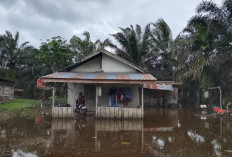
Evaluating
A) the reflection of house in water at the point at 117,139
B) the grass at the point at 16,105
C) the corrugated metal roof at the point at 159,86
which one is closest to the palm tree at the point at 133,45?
the corrugated metal roof at the point at 159,86

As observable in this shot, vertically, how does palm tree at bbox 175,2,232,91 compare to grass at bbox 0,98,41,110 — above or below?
above

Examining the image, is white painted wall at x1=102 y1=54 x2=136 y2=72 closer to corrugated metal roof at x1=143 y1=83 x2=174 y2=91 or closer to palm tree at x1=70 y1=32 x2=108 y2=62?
corrugated metal roof at x1=143 y1=83 x2=174 y2=91

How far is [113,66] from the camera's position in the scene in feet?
53.4

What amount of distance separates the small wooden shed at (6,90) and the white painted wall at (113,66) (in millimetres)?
13028

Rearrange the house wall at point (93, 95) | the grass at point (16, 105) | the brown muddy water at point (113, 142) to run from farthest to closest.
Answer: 1. the grass at point (16, 105)
2. the house wall at point (93, 95)
3. the brown muddy water at point (113, 142)

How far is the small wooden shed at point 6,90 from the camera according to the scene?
23281 mm

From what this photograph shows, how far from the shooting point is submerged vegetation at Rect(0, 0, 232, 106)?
18391 millimetres

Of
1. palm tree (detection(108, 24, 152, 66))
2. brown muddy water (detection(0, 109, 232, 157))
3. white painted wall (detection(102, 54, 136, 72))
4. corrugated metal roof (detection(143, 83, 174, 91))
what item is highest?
palm tree (detection(108, 24, 152, 66))

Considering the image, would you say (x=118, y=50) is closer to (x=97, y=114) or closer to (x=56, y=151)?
(x=97, y=114)

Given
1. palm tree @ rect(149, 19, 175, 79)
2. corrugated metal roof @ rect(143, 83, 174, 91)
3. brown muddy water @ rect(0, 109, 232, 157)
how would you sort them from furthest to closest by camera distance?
palm tree @ rect(149, 19, 175, 79)
corrugated metal roof @ rect(143, 83, 174, 91)
brown muddy water @ rect(0, 109, 232, 157)

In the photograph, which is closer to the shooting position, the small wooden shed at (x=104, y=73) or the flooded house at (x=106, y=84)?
the flooded house at (x=106, y=84)

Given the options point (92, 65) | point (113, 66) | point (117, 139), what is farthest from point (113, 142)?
point (92, 65)

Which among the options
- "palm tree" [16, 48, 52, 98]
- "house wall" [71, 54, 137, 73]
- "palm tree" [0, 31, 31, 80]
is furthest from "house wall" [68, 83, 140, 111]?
"palm tree" [0, 31, 31, 80]

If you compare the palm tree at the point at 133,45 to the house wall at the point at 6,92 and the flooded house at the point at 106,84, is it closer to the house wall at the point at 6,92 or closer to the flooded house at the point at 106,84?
the flooded house at the point at 106,84
